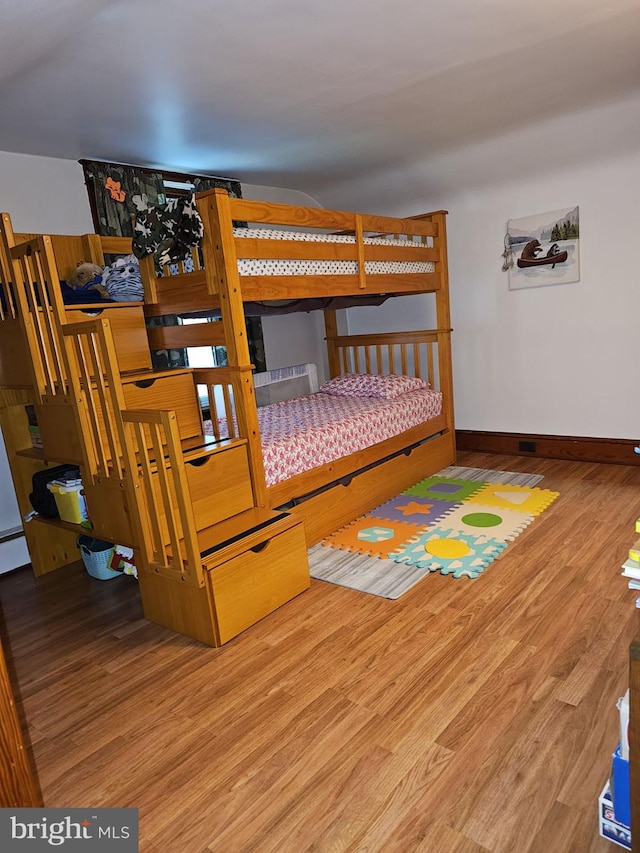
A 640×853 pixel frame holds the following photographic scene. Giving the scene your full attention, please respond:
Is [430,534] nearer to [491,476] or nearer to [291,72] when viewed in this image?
[491,476]

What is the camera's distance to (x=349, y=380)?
4.50 meters

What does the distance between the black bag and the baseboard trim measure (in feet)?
10.5

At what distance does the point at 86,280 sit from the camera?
3023 mm

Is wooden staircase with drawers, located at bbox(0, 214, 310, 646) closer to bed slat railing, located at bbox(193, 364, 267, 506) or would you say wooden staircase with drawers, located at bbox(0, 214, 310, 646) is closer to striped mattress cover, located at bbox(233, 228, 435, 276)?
bed slat railing, located at bbox(193, 364, 267, 506)

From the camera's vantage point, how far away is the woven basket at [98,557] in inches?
119

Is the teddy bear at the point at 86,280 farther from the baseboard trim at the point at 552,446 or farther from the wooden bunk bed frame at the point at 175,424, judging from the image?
the baseboard trim at the point at 552,446

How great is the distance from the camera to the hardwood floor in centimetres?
147

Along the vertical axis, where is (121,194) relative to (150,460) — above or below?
above

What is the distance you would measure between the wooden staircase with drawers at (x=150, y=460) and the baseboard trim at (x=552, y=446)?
259cm

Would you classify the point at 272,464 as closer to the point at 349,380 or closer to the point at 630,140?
the point at 349,380

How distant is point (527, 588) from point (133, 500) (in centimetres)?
174

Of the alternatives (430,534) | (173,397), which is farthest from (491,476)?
(173,397)

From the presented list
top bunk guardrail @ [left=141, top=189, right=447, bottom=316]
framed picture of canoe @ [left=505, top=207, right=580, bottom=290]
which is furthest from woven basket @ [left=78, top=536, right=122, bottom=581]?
framed picture of canoe @ [left=505, top=207, right=580, bottom=290]

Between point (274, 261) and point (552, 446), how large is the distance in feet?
9.01
